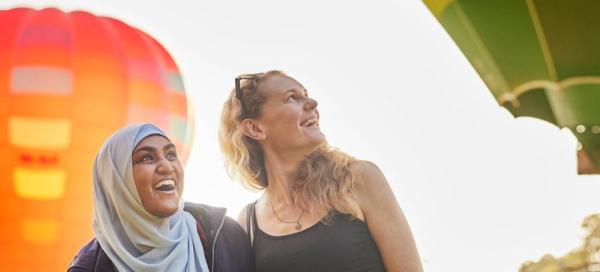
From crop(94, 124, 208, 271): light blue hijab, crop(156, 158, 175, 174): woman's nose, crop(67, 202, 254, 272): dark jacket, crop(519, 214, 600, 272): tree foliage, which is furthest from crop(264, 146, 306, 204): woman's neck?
crop(519, 214, 600, 272): tree foliage

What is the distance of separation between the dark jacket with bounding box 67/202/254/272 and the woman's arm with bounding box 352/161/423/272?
0.58 metres

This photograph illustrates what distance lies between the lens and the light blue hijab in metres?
3.49

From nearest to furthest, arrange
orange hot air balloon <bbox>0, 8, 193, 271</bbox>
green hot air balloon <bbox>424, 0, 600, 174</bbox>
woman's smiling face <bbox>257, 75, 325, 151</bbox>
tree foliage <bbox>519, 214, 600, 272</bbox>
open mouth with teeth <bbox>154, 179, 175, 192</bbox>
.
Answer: green hot air balloon <bbox>424, 0, 600, 174</bbox> < open mouth with teeth <bbox>154, 179, 175, 192</bbox> < woman's smiling face <bbox>257, 75, 325, 151</bbox> < orange hot air balloon <bbox>0, 8, 193, 271</bbox> < tree foliage <bbox>519, 214, 600, 272</bbox>

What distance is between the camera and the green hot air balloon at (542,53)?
2209 millimetres

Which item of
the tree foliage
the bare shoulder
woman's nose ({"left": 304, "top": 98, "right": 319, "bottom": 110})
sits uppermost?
woman's nose ({"left": 304, "top": 98, "right": 319, "bottom": 110})

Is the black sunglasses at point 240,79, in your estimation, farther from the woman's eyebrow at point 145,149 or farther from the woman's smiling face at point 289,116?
the woman's eyebrow at point 145,149

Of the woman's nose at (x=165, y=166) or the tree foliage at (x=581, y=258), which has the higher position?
the woman's nose at (x=165, y=166)

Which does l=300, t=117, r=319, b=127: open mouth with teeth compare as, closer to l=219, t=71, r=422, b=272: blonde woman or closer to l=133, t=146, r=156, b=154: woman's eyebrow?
l=219, t=71, r=422, b=272: blonde woman

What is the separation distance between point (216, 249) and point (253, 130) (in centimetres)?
66

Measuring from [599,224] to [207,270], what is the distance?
61.4 ft

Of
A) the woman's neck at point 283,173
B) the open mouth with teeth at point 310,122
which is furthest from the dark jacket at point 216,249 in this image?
the open mouth with teeth at point 310,122

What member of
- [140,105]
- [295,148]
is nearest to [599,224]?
[140,105]

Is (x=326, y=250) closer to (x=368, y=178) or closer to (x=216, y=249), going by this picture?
(x=368, y=178)

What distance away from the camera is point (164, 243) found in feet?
11.6
